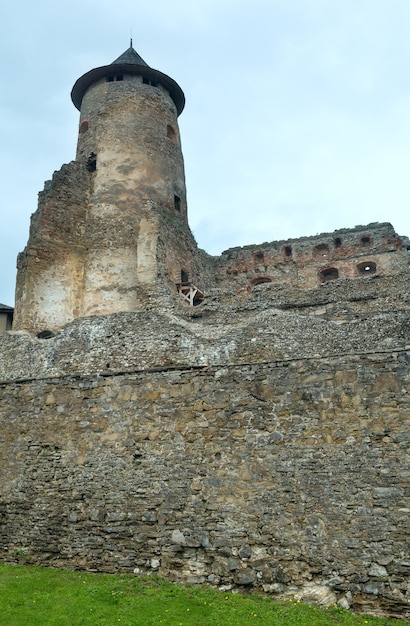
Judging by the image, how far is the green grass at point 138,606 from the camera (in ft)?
27.5

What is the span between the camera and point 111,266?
25984mm

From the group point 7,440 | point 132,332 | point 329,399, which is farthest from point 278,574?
point 132,332

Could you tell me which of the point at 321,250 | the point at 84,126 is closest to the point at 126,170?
the point at 84,126

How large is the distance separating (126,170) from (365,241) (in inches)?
545

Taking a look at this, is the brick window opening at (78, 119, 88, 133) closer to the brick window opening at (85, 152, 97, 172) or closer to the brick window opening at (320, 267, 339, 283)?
the brick window opening at (85, 152, 97, 172)

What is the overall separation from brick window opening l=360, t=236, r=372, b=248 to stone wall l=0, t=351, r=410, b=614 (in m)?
23.1

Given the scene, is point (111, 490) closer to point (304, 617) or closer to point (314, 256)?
point (304, 617)

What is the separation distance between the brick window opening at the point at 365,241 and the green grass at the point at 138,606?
Result: 25782 mm

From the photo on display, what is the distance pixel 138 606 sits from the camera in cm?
892

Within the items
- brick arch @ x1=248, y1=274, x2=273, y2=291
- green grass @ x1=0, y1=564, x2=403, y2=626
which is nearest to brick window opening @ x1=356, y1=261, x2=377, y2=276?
brick arch @ x1=248, y1=274, x2=273, y2=291

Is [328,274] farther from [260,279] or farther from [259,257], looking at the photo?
[259,257]

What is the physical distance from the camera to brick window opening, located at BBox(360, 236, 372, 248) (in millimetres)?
32312

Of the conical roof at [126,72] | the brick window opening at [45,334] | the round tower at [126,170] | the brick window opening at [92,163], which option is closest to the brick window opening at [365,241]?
the round tower at [126,170]

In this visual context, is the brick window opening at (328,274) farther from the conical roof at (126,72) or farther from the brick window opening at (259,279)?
the conical roof at (126,72)
